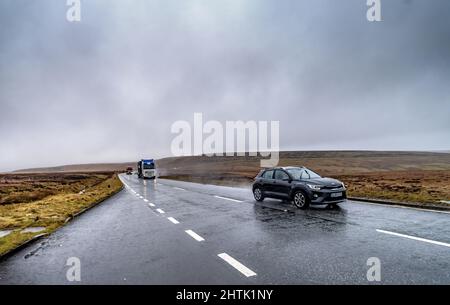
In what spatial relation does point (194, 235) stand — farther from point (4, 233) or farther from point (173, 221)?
point (4, 233)

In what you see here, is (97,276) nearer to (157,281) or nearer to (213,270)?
(157,281)

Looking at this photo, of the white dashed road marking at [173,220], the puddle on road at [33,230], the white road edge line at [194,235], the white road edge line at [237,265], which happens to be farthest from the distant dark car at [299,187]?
the puddle on road at [33,230]

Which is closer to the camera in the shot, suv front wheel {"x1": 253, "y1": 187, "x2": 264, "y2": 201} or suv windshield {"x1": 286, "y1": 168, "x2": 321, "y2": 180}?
suv windshield {"x1": 286, "y1": 168, "x2": 321, "y2": 180}

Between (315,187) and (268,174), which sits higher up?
(268,174)

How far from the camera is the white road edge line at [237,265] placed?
472 centimetres

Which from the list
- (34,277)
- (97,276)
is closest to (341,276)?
(97,276)

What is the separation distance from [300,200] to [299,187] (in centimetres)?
51

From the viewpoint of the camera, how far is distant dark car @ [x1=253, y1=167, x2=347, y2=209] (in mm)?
11211

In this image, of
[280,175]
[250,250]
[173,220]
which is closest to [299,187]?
[280,175]

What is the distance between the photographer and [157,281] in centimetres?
457

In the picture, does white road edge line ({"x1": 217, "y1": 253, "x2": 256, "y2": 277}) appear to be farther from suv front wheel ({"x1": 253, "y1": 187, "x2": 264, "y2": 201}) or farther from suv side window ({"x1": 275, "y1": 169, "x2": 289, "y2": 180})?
suv front wheel ({"x1": 253, "y1": 187, "x2": 264, "y2": 201})

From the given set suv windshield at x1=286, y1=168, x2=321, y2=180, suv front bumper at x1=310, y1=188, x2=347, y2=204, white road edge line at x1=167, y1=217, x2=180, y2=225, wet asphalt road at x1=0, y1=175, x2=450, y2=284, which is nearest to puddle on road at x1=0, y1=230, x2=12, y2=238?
wet asphalt road at x1=0, y1=175, x2=450, y2=284

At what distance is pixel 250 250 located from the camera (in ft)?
19.9
